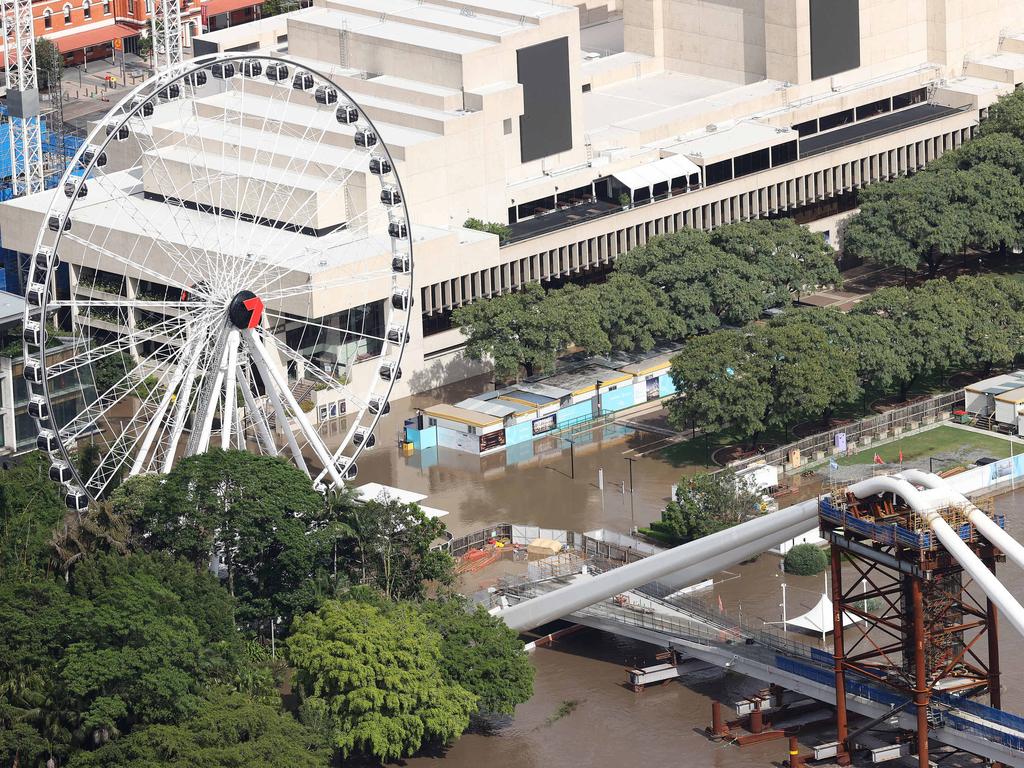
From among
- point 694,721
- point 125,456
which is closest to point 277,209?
point 125,456

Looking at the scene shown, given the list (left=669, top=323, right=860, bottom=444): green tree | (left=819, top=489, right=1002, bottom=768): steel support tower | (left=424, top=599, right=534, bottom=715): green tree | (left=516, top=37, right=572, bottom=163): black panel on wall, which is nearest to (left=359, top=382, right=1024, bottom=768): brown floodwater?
(left=424, top=599, right=534, bottom=715): green tree

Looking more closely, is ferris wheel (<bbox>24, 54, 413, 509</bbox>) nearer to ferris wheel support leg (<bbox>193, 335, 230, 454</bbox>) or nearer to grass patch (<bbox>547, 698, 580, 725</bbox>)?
ferris wheel support leg (<bbox>193, 335, 230, 454</bbox>)

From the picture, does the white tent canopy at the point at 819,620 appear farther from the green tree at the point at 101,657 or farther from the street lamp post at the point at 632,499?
the green tree at the point at 101,657

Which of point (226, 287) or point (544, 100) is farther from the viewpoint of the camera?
point (544, 100)

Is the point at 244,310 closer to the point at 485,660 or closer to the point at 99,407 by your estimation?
the point at 99,407

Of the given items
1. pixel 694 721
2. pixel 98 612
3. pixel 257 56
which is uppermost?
pixel 257 56

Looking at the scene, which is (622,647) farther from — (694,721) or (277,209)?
(277,209)

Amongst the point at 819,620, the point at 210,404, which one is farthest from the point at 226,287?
the point at 819,620
